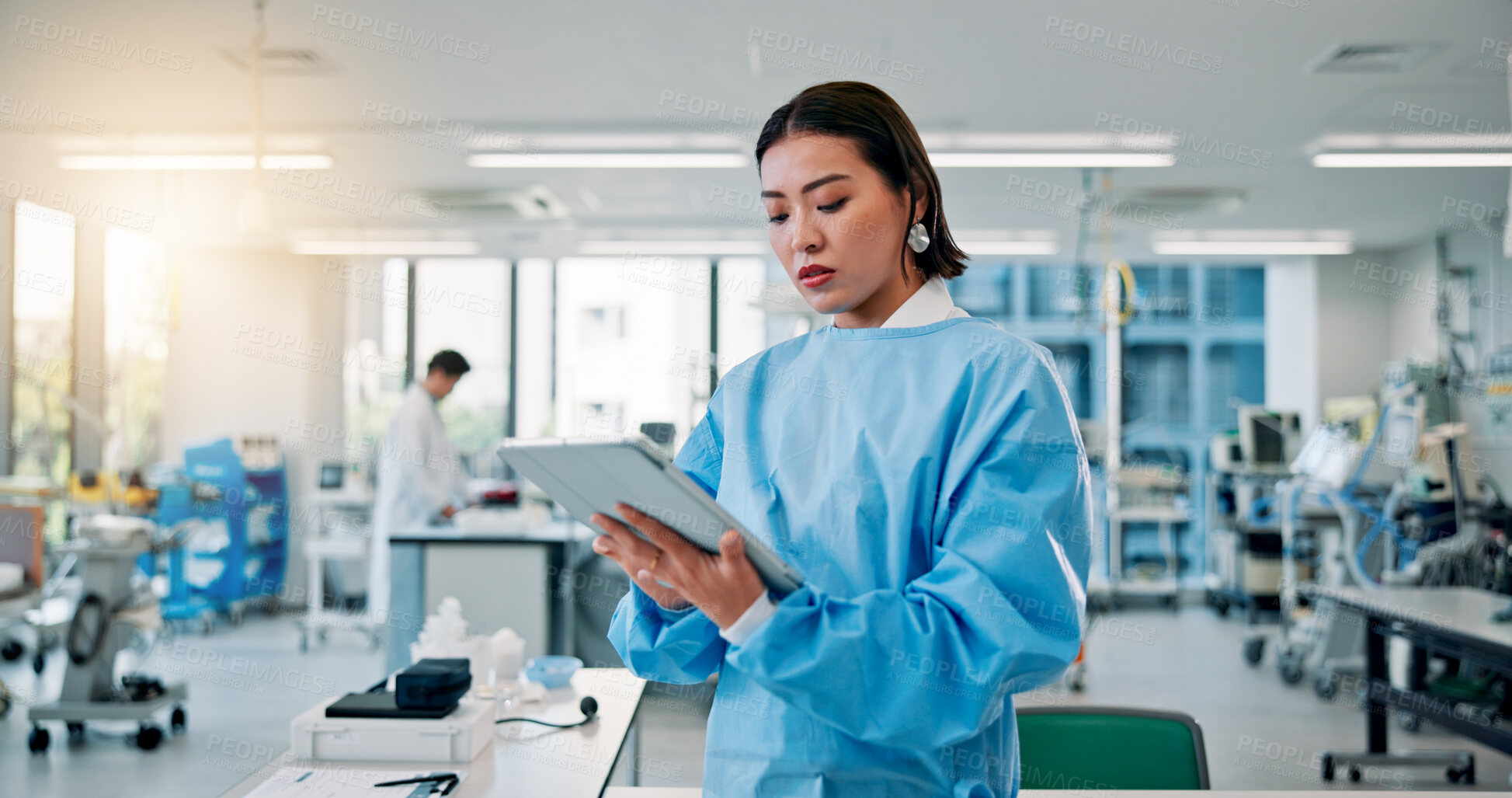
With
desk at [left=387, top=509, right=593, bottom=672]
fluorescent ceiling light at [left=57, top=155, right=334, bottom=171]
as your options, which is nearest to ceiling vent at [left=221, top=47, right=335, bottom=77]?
fluorescent ceiling light at [left=57, top=155, right=334, bottom=171]

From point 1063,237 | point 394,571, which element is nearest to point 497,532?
point 394,571

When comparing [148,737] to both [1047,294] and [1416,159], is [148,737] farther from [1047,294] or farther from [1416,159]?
[1047,294]

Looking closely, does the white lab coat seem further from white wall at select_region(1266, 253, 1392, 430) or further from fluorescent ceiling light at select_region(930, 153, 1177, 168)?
white wall at select_region(1266, 253, 1392, 430)

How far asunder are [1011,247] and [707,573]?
281 inches

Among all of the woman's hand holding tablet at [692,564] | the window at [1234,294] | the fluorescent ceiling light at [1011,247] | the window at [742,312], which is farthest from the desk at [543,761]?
the window at [1234,294]

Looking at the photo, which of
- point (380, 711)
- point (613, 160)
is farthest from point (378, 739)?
point (613, 160)

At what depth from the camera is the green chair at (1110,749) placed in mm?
1727

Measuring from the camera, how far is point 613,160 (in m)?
5.31

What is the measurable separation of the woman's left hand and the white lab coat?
14.7 feet

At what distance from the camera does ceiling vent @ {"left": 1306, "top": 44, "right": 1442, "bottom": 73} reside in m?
3.94

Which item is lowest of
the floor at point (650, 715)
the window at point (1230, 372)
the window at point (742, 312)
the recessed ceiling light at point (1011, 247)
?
the floor at point (650, 715)

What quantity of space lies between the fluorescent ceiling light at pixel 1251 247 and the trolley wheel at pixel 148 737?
6760mm

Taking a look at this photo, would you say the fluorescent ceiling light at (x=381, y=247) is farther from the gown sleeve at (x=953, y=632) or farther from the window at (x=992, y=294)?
the gown sleeve at (x=953, y=632)

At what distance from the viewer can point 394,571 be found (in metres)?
4.41
